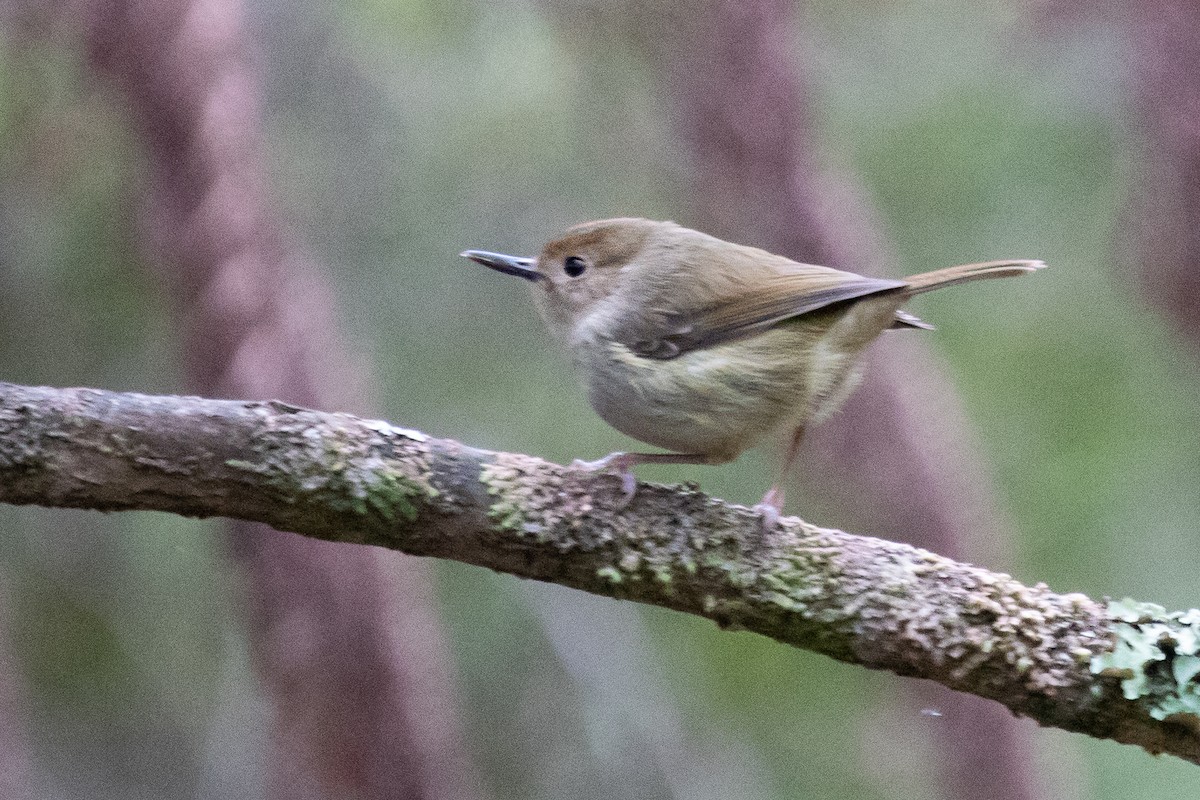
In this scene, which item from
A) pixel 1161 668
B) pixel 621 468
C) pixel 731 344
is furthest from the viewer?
pixel 731 344

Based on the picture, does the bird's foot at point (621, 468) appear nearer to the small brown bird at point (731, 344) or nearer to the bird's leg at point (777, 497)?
the small brown bird at point (731, 344)

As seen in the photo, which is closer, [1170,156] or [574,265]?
[1170,156]

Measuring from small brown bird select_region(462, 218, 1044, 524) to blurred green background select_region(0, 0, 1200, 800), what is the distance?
1.51 m

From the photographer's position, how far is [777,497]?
2.82m

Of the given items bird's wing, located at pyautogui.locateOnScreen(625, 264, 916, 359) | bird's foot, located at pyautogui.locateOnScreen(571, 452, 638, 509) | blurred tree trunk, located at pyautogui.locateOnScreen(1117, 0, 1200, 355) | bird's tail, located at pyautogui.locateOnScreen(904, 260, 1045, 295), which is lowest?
bird's foot, located at pyautogui.locateOnScreen(571, 452, 638, 509)

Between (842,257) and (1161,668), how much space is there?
1.45m

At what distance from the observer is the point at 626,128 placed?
15.7ft

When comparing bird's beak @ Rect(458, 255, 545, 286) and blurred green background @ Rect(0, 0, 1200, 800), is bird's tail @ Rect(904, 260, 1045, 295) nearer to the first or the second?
bird's beak @ Rect(458, 255, 545, 286)

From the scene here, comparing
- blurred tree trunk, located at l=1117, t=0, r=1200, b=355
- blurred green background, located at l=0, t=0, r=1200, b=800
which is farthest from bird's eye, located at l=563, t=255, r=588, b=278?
blurred tree trunk, located at l=1117, t=0, r=1200, b=355

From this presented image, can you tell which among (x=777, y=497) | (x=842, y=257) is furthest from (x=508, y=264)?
(x=777, y=497)

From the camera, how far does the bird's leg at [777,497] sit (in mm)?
2583

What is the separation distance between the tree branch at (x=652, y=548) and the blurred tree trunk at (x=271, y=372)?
0.61 meters

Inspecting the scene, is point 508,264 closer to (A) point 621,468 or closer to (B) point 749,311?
(B) point 749,311

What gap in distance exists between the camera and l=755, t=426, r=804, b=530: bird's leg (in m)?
2.58
